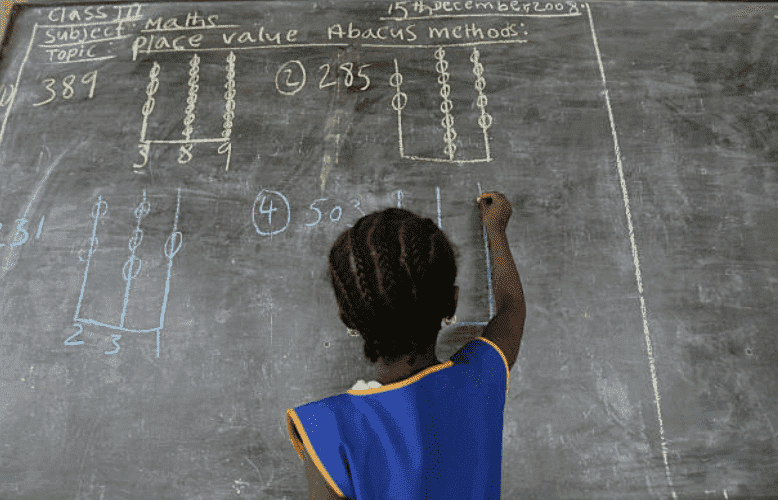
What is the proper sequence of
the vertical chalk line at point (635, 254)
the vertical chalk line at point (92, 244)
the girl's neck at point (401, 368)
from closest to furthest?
the girl's neck at point (401, 368) → the vertical chalk line at point (635, 254) → the vertical chalk line at point (92, 244)

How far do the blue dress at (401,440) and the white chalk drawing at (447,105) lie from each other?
1.05m

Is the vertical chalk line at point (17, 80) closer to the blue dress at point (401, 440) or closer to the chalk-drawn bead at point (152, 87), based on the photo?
the chalk-drawn bead at point (152, 87)

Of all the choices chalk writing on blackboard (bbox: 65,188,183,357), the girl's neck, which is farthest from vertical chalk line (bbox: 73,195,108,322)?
the girl's neck

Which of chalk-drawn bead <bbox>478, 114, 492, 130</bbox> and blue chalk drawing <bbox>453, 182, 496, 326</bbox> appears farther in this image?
chalk-drawn bead <bbox>478, 114, 492, 130</bbox>

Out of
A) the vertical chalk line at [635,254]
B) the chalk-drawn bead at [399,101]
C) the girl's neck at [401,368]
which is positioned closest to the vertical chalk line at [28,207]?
the chalk-drawn bead at [399,101]

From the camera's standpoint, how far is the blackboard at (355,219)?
5.45 feet

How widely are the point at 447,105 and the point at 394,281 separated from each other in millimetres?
1147

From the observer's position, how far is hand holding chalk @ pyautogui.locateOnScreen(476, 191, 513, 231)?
1719 mm

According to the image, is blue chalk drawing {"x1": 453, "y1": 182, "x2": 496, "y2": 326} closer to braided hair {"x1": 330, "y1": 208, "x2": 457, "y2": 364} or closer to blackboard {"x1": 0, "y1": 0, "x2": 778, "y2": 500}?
blackboard {"x1": 0, "y1": 0, "x2": 778, "y2": 500}

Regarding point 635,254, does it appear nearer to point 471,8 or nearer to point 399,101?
point 399,101

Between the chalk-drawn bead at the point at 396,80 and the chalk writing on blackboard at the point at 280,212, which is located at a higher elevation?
the chalk-drawn bead at the point at 396,80

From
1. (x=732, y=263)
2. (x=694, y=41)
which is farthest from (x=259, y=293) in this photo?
(x=694, y=41)

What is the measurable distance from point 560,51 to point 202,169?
1.46 meters

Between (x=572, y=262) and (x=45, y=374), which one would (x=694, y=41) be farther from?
(x=45, y=374)
